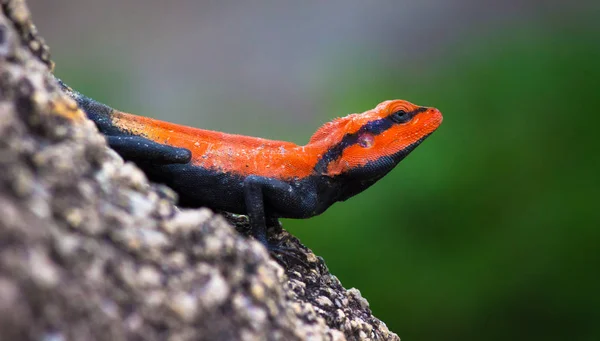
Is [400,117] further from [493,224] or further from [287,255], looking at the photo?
[493,224]

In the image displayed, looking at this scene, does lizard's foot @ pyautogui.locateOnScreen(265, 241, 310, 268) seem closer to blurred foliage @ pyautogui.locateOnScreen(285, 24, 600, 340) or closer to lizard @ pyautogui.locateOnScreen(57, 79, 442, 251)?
lizard @ pyautogui.locateOnScreen(57, 79, 442, 251)

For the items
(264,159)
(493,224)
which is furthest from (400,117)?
(493,224)

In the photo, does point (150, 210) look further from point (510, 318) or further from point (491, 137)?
point (491, 137)

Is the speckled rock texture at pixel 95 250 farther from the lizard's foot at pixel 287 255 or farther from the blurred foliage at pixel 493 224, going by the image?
the blurred foliage at pixel 493 224

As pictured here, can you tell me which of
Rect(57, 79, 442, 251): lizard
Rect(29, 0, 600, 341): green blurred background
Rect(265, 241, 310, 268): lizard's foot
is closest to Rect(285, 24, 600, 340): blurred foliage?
Rect(29, 0, 600, 341): green blurred background

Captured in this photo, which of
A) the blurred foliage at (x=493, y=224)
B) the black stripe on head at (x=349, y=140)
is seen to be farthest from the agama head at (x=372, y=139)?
the blurred foliage at (x=493, y=224)

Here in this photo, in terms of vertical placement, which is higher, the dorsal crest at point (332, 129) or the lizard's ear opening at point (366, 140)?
the dorsal crest at point (332, 129)
